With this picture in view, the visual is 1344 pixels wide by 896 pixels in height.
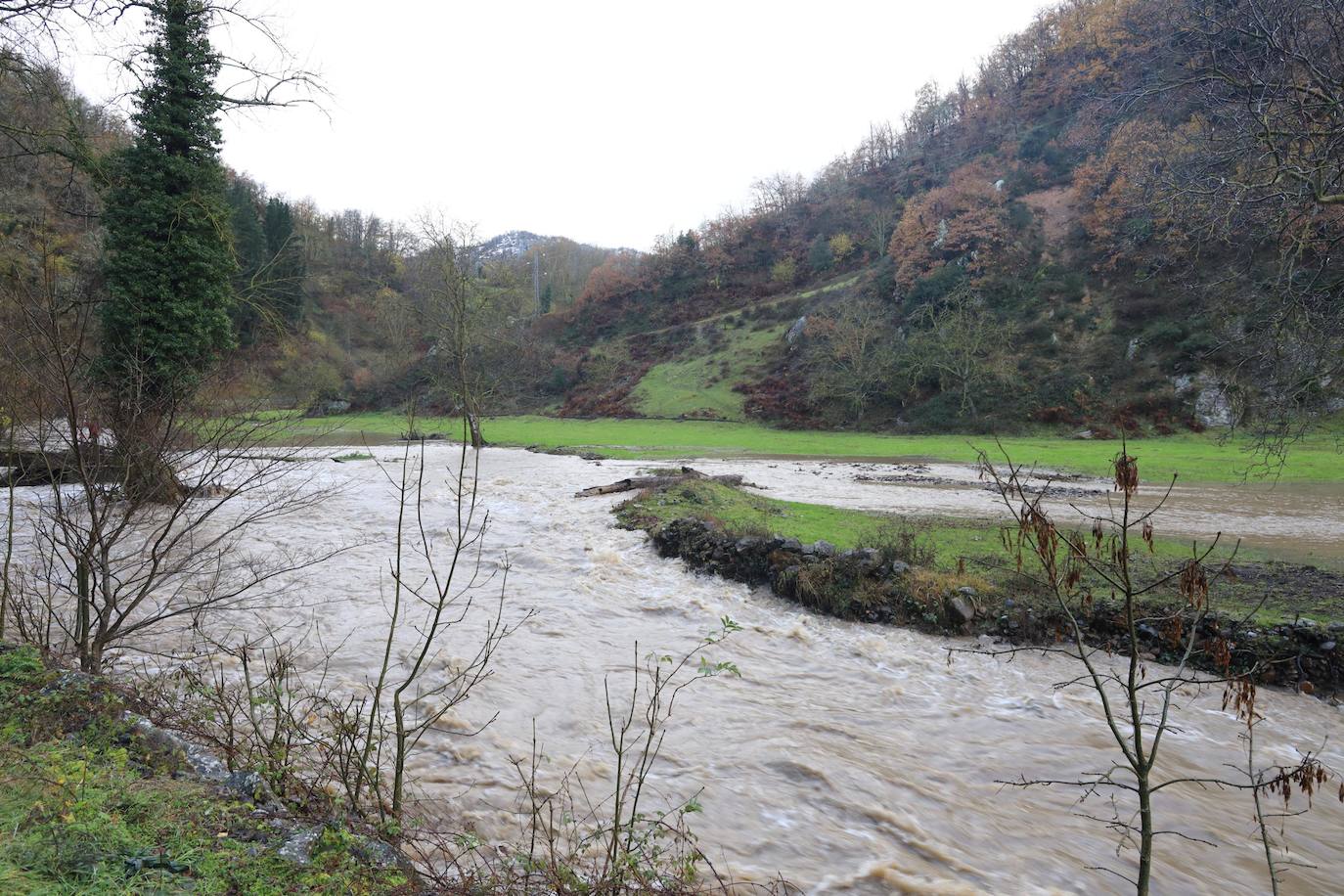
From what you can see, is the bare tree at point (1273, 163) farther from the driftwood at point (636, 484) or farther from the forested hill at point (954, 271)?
the driftwood at point (636, 484)

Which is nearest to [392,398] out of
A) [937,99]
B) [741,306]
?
[741,306]

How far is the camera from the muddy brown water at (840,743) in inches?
178

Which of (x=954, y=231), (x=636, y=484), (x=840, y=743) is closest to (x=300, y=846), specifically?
(x=840, y=743)

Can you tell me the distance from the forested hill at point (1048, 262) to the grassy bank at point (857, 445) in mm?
3898

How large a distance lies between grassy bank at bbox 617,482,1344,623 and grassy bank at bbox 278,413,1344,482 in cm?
555

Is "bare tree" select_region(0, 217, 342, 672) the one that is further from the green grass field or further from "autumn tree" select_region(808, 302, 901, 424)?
the green grass field

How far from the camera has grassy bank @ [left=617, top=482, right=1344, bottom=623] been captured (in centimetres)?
799

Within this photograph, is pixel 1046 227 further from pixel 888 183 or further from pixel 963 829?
pixel 963 829

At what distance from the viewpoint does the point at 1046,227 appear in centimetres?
4991

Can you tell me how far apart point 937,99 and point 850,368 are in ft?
189

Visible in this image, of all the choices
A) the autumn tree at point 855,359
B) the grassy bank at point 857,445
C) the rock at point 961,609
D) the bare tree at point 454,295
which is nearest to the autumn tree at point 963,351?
the autumn tree at point 855,359

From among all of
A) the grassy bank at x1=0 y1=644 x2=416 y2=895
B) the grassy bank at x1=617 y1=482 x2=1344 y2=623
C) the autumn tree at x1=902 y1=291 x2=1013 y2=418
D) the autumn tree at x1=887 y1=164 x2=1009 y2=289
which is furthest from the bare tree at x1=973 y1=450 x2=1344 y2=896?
the autumn tree at x1=887 y1=164 x2=1009 y2=289

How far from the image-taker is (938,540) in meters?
11.1

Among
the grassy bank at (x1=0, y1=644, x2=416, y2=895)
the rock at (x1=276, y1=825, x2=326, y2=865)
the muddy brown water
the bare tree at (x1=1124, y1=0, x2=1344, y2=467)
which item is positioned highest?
the bare tree at (x1=1124, y1=0, x2=1344, y2=467)
